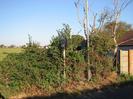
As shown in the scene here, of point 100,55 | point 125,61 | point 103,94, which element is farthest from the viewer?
point 125,61

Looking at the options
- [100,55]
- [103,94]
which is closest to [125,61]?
[100,55]

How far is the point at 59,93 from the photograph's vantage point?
12789mm

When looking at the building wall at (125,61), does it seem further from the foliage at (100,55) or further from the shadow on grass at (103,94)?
the shadow on grass at (103,94)

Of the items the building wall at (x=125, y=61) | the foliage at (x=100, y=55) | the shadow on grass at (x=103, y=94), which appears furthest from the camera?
the building wall at (x=125, y=61)

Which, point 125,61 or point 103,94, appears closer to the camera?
point 103,94

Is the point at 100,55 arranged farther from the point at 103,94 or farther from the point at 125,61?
the point at 103,94

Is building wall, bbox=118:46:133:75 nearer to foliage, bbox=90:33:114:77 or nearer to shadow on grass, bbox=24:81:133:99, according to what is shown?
foliage, bbox=90:33:114:77

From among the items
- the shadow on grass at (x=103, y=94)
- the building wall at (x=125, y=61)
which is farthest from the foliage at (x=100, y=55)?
the shadow on grass at (x=103, y=94)

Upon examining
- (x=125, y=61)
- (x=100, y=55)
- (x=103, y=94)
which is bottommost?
(x=103, y=94)

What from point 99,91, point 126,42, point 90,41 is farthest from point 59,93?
point 126,42

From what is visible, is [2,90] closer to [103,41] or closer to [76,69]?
[76,69]

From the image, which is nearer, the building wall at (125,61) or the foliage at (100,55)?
the foliage at (100,55)

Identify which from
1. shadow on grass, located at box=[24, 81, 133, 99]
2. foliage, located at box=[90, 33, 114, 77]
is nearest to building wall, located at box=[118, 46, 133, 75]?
foliage, located at box=[90, 33, 114, 77]

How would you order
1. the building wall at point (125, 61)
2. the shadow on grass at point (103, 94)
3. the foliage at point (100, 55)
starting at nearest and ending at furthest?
the shadow on grass at point (103, 94) → the foliage at point (100, 55) → the building wall at point (125, 61)
